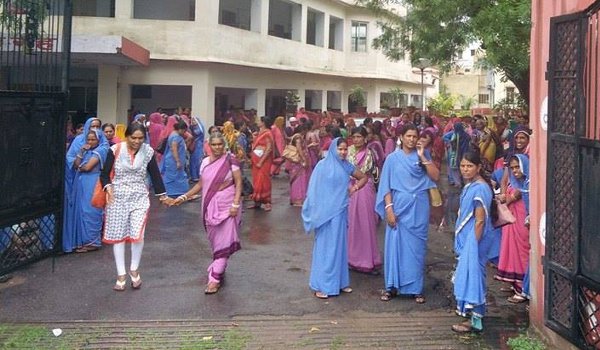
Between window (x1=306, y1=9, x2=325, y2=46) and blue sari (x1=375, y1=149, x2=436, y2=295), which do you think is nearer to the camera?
blue sari (x1=375, y1=149, x2=436, y2=295)

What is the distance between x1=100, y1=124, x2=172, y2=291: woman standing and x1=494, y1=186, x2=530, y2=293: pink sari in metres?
3.56

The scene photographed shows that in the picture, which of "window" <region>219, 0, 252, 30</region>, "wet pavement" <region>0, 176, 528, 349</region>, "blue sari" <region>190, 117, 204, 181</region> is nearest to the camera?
"wet pavement" <region>0, 176, 528, 349</region>

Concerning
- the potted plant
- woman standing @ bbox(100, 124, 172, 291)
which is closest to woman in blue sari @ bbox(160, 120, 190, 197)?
woman standing @ bbox(100, 124, 172, 291)

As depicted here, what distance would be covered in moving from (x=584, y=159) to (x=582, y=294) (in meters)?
0.88

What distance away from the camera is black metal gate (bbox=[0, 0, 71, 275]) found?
439 cm

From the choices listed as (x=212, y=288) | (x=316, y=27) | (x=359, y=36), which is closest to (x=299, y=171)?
(x=212, y=288)

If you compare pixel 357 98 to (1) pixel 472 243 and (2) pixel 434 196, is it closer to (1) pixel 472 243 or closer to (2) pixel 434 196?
(2) pixel 434 196

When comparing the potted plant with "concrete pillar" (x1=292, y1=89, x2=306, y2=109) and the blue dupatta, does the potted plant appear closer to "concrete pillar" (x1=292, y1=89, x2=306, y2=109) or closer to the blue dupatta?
"concrete pillar" (x1=292, y1=89, x2=306, y2=109)

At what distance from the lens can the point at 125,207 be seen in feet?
19.4

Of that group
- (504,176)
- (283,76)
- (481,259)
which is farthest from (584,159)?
(283,76)

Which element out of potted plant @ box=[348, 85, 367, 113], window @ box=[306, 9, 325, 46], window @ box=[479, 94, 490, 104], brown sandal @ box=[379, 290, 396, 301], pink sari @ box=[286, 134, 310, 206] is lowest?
brown sandal @ box=[379, 290, 396, 301]

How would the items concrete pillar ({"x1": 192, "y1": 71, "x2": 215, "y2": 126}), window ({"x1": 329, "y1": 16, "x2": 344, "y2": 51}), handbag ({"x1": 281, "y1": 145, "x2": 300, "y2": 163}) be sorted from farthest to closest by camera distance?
window ({"x1": 329, "y1": 16, "x2": 344, "y2": 51}) → concrete pillar ({"x1": 192, "y1": 71, "x2": 215, "y2": 126}) → handbag ({"x1": 281, "y1": 145, "x2": 300, "y2": 163})

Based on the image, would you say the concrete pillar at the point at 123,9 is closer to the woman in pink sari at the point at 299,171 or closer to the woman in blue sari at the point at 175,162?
the woman in blue sari at the point at 175,162

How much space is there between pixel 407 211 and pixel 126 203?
8.74 feet
